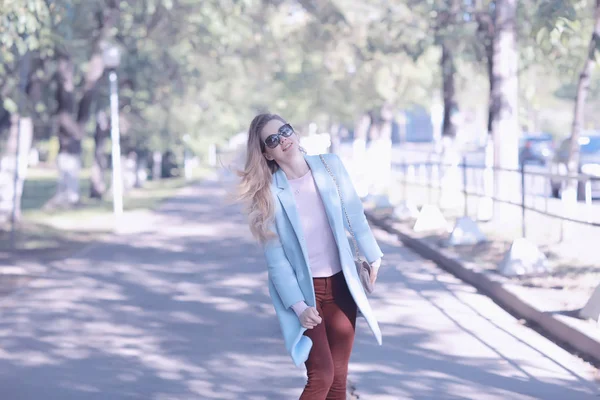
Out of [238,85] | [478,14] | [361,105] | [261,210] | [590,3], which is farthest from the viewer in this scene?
[238,85]

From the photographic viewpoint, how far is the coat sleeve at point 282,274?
478 cm

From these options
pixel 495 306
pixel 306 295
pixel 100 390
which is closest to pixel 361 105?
pixel 495 306

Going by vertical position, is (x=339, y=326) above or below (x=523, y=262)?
above

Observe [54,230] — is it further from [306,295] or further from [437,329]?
[306,295]

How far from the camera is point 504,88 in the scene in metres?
19.4

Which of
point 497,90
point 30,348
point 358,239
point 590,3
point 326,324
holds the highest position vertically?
point 590,3

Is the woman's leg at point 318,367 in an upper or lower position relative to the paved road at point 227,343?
upper

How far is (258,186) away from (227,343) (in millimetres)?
4653

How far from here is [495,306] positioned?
11.0 meters

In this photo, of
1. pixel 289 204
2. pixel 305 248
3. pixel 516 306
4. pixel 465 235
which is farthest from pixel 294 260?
pixel 465 235

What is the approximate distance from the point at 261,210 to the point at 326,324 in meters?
0.61

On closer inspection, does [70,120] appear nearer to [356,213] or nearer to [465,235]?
[465,235]

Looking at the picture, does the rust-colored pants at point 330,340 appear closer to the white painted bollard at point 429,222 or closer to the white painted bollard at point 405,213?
the white painted bollard at point 429,222

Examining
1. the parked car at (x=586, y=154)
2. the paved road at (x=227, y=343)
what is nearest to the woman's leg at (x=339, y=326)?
the paved road at (x=227, y=343)
